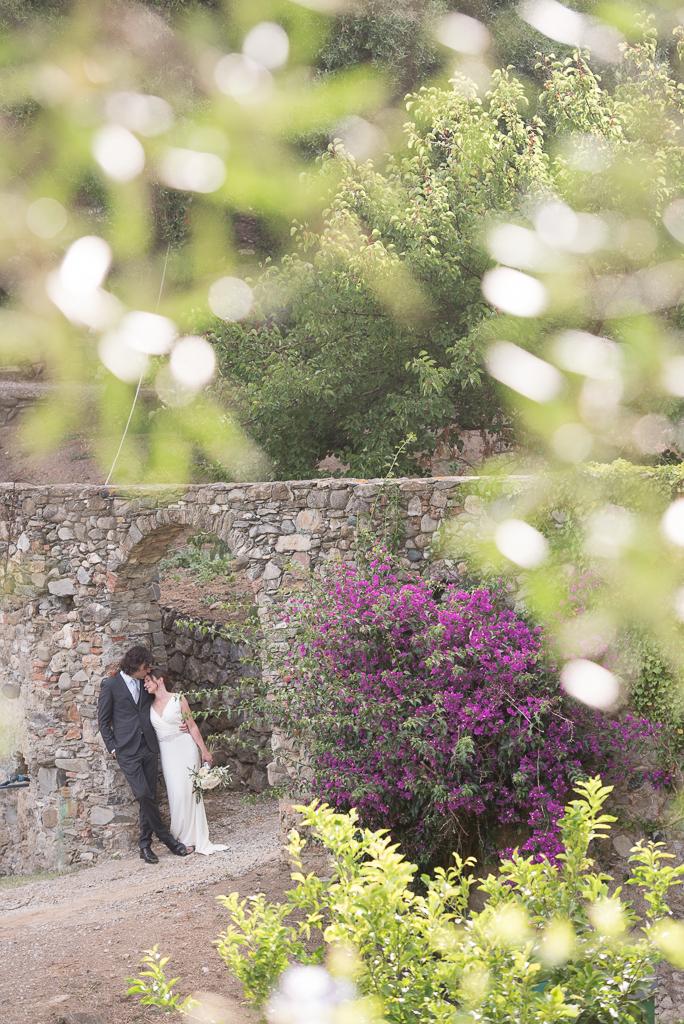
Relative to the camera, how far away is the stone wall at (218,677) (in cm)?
1001

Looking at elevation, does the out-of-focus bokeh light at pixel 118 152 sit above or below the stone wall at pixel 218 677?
above

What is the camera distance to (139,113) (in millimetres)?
1054

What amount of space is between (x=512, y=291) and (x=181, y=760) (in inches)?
191

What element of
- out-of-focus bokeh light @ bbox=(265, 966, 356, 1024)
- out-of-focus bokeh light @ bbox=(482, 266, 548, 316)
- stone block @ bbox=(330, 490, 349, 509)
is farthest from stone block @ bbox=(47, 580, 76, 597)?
out-of-focus bokeh light @ bbox=(265, 966, 356, 1024)

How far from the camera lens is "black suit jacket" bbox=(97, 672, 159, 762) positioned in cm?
844

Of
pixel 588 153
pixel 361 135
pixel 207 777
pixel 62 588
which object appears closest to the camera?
pixel 361 135

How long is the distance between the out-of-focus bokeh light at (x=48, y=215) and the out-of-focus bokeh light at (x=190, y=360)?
1.65ft

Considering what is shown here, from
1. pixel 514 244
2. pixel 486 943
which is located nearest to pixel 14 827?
pixel 514 244

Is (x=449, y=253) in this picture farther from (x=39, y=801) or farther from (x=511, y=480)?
(x=39, y=801)

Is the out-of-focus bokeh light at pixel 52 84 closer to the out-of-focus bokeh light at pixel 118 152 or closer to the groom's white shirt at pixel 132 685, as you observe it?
the out-of-focus bokeh light at pixel 118 152

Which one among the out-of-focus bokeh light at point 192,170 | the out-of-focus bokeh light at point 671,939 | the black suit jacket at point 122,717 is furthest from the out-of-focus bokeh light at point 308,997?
the black suit jacket at point 122,717

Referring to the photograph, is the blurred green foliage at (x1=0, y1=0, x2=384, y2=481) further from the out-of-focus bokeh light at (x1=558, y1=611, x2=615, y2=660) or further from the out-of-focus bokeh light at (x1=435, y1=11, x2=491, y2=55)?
the out-of-focus bokeh light at (x1=558, y1=611, x2=615, y2=660)

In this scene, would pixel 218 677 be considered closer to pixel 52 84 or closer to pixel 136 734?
pixel 136 734

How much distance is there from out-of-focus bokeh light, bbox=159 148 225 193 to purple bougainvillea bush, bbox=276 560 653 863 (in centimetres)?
473
